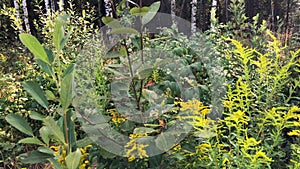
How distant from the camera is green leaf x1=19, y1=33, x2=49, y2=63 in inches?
28.6

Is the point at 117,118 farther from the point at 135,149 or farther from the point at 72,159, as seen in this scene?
the point at 72,159

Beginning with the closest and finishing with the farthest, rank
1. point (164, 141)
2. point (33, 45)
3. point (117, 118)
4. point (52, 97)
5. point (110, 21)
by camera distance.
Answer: point (33, 45) < point (52, 97) < point (110, 21) < point (164, 141) < point (117, 118)

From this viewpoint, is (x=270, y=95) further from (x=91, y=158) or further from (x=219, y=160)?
(x=91, y=158)

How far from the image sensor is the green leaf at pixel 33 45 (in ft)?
2.38

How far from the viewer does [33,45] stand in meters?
0.75

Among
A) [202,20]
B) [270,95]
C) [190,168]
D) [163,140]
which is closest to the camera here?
[163,140]

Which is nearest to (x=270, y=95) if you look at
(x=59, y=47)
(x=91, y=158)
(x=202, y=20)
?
(x=91, y=158)

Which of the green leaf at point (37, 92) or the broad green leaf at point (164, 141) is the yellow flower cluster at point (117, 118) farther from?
the green leaf at point (37, 92)

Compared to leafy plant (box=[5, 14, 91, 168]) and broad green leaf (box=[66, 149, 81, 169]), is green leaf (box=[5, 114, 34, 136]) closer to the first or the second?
leafy plant (box=[5, 14, 91, 168])

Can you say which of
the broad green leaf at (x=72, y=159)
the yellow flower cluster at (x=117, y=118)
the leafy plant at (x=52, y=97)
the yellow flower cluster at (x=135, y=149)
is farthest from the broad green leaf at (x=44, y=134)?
the yellow flower cluster at (x=117, y=118)

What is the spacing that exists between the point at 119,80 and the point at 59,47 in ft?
1.75

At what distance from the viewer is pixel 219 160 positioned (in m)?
1.25

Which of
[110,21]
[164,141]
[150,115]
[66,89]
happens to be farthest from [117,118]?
[66,89]

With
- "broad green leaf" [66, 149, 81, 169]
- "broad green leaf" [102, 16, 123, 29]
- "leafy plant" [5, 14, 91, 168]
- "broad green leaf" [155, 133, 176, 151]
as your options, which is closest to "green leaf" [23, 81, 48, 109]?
"leafy plant" [5, 14, 91, 168]
